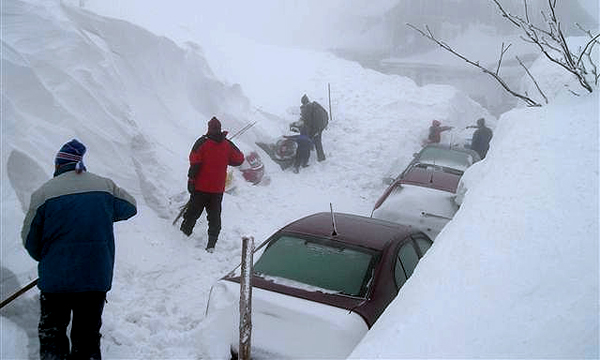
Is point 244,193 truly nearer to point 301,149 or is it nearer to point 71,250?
point 301,149

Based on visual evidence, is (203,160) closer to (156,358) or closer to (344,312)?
(156,358)

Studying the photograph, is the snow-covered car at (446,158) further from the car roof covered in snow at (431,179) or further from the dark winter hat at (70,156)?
the dark winter hat at (70,156)

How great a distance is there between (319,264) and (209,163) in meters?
2.81

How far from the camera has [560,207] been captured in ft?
10.1

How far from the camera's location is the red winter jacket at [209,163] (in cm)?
682

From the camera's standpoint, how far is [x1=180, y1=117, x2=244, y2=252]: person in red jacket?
6836 millimetres

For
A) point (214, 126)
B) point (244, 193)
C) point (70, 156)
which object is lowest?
point (244, 193)

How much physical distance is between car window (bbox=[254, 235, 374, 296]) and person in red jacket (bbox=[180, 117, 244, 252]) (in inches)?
86.0

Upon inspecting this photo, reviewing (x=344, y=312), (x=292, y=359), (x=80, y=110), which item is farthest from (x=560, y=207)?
(x=80, y=110)

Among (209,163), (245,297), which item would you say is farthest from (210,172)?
(245,297)

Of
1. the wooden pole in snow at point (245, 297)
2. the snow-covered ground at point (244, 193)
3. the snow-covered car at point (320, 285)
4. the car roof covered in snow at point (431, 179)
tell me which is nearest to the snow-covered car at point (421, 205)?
the car roof covered in snow at point (431, 179)

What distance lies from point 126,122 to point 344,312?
5875 mm

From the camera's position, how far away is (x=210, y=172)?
687cm

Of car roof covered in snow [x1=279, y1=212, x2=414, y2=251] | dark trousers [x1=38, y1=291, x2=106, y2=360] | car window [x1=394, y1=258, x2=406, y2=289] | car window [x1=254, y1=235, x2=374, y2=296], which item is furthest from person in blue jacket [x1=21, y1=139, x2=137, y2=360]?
car window [x1=394, y1=258, x2=406, y2=289]
